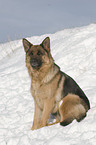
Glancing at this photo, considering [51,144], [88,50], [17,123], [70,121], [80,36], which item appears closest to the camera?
[51,144]

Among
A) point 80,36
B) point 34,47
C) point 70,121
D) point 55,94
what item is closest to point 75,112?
point 70,121

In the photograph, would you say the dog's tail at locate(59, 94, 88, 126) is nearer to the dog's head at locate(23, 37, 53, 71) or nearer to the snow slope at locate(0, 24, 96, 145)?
the snow slope at locate(0, 24, 96, 145)

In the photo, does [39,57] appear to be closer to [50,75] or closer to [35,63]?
[35,63]

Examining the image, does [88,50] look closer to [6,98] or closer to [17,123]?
[6,98]

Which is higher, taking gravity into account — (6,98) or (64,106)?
(64,106)

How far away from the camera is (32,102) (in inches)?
254

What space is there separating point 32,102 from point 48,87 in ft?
7.52

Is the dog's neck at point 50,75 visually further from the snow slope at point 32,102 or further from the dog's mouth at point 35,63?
the snow slope at point 32,102

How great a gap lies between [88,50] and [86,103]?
15.6 ft

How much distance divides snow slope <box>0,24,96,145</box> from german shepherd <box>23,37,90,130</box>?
1.23 feet

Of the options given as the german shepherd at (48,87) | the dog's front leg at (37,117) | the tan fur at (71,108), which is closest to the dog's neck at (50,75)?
the german shepherd at (48,87)

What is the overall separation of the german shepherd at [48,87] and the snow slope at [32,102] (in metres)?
0.38

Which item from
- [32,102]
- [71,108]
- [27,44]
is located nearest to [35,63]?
[27,44]

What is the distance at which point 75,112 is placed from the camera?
4.11 metres
